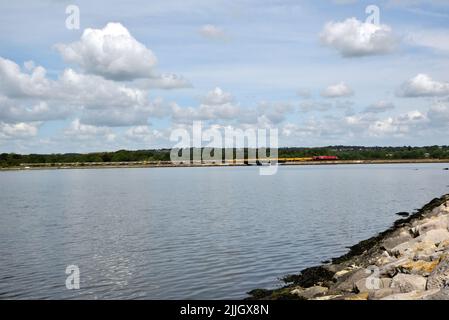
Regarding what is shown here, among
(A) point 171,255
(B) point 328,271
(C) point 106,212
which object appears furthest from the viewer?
(C) point 106,212

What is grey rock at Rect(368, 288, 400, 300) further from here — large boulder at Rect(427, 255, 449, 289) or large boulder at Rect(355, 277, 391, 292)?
large boulder at Rect(427, 255, 449, 289)

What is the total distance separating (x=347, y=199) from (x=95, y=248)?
32.1m

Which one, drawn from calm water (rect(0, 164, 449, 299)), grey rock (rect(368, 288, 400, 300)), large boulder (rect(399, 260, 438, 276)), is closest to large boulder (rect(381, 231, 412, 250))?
calm water (rect(0, 164, 449, 299))

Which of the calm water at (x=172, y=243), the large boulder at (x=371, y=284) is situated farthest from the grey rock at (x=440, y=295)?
the calm water at (x=172, y=243)

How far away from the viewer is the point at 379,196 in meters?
55.3

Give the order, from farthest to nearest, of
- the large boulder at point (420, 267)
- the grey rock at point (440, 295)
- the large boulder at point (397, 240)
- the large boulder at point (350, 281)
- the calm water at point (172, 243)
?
the large boulder at point (397, 240) → the calm water at point (172, 243) → the large boulder at point (350, 281) → the large boulder at point (420, 267) → the grey rock at point (440, 295)

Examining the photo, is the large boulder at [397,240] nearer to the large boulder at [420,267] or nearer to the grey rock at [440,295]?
the large boulder at [420,267]

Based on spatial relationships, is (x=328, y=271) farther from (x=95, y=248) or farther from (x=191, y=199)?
(x=191, y=199)

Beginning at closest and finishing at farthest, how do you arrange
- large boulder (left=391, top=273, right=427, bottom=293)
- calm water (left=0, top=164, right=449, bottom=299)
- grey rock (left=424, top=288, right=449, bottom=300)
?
grey rock (left=424, top=288, right=449, bottom=300) < large boulder (left=391, top=273, right=427, bottom=293) < calm water (left=0, top=164, right=449, bottom=299)

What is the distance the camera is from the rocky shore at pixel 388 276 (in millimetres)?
11172

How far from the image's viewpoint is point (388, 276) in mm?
13359

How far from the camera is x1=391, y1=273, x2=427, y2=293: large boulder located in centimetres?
1127
